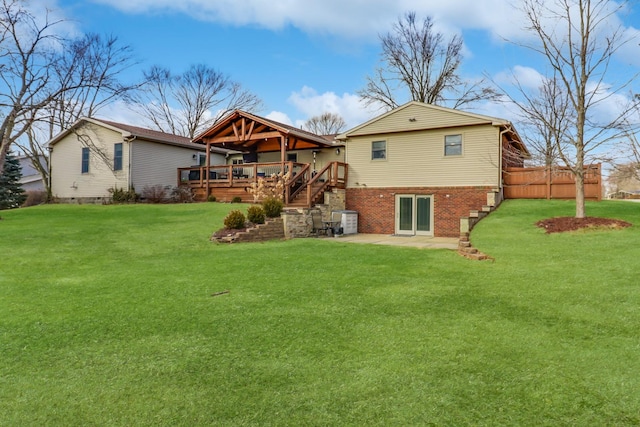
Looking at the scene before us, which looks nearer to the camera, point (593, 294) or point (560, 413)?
point (560, 413)

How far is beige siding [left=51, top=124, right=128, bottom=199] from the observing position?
67.2ft

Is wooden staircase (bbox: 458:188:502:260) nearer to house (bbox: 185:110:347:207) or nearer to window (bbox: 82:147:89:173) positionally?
house (bbox: 185:110:347:207)

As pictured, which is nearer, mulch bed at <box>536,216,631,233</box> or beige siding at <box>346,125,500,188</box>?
mulch bed at <box>536,216,631,233</box>

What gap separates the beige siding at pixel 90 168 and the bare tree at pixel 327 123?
25.7m

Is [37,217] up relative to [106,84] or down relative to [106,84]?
down

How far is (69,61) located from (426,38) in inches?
935

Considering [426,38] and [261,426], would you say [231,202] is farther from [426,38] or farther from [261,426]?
[426,38]

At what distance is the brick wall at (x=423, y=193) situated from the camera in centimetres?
1490

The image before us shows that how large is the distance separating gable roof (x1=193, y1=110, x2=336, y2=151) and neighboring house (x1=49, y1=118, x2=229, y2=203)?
295 cm

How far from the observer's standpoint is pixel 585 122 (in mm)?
11172

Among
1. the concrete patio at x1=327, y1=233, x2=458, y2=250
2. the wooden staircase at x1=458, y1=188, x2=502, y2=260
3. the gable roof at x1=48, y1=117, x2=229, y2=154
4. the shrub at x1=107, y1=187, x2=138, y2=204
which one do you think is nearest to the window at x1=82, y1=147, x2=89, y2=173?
the gable roof at x1=48, y1=117, x2=229, y2=154

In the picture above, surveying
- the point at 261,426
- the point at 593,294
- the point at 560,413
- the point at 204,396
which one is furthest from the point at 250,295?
the point at 593,294

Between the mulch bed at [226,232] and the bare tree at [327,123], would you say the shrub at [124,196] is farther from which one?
the bare tree at [327,123]

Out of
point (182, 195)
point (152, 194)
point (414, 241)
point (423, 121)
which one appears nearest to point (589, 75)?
point (423, 121)
